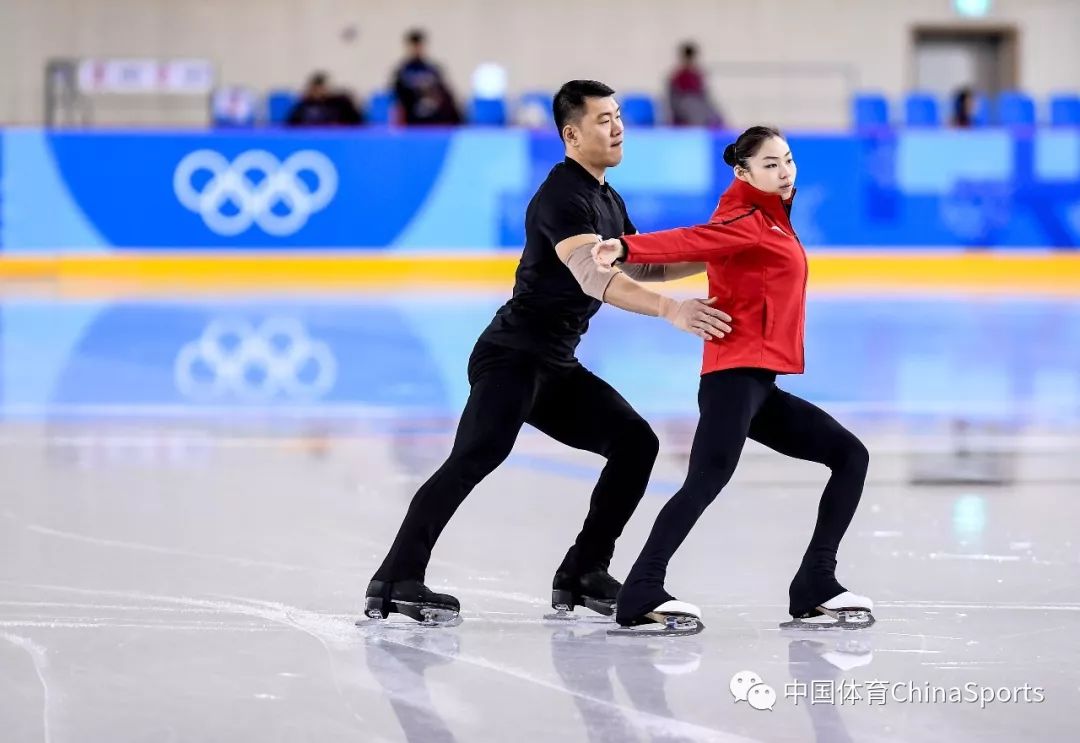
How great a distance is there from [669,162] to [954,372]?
695 cm

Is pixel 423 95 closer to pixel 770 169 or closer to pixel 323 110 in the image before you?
pixel 323 110

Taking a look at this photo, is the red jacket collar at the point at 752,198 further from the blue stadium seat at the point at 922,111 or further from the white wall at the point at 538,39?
the white wall at the point at 538,39

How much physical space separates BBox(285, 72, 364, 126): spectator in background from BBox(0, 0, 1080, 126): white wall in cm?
563

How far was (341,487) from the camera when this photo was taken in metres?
6.41

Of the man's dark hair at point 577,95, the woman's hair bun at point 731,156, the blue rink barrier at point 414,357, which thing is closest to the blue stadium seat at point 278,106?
the blue rink barrier at point 414,357

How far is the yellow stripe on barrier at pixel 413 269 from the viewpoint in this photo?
16578 millimetres

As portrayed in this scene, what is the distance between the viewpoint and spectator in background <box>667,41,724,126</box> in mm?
18344

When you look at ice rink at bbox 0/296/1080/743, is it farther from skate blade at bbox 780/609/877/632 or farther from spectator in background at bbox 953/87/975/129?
spectator in background at bbox 953/87/975/129

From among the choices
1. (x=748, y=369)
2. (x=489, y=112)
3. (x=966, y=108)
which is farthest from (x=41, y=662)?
(x=966, y=108)

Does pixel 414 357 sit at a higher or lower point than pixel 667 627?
higher

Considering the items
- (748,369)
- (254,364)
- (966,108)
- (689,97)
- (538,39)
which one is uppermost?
(538,39)

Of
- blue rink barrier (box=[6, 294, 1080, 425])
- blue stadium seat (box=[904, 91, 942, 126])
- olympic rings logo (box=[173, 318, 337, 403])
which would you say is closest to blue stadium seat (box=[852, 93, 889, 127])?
blue stadium seat (box=[904, 91, 942, 126])

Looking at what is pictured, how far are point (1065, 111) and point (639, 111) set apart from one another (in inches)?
204

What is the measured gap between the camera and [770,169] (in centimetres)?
421
